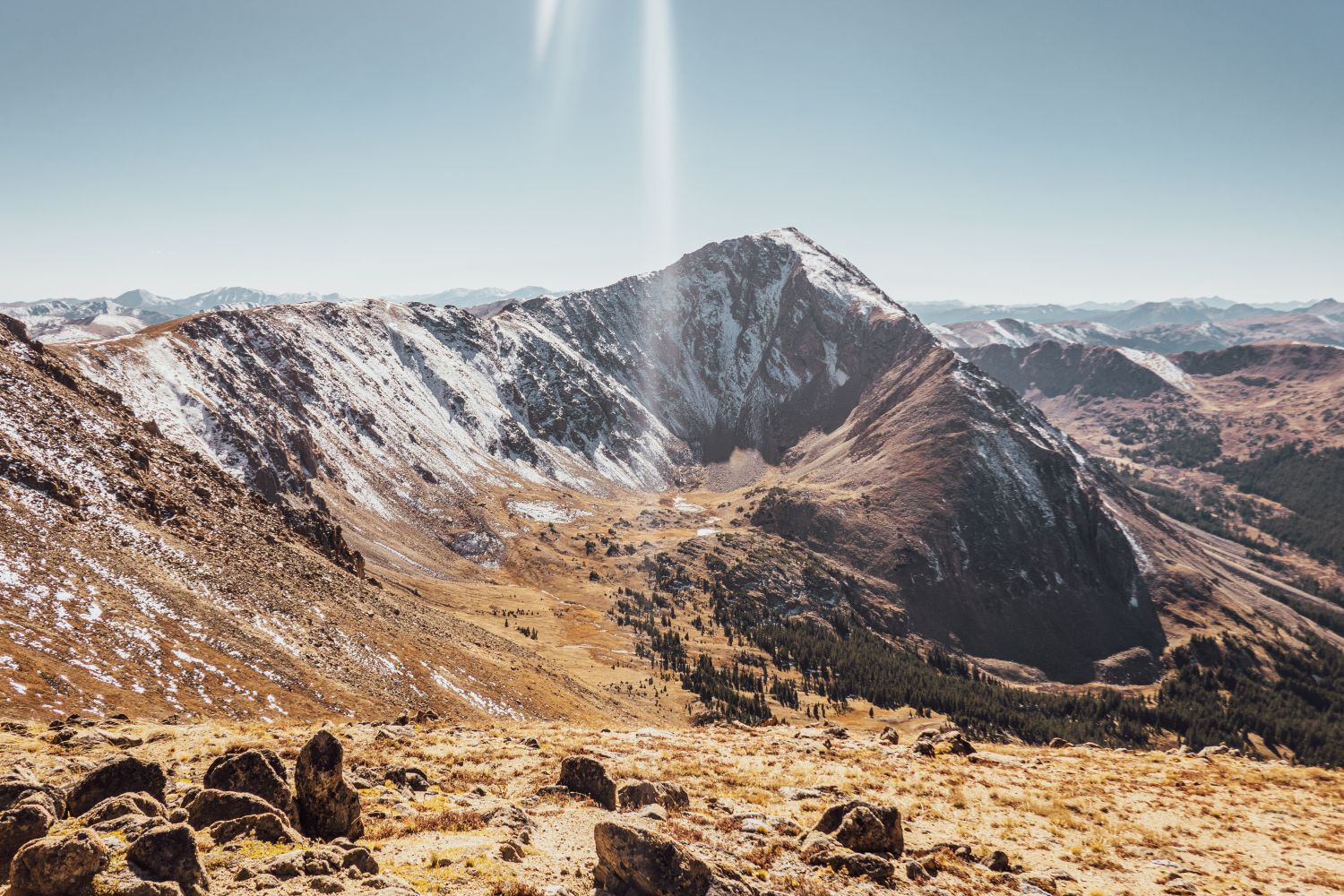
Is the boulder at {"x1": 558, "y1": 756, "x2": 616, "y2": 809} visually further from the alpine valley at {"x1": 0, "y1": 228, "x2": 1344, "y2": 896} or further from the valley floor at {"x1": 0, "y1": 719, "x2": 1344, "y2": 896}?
the valley floor at {"x1": 0, "y1": 719, "x2": 1344, "y2": 896}

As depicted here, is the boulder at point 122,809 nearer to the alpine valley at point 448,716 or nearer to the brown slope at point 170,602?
the alpine valley at point 448,716

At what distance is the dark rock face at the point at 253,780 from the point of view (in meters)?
17.5

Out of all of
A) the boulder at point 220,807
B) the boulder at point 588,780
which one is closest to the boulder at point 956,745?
the boulder at point 588,780

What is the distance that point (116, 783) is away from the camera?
16.1m

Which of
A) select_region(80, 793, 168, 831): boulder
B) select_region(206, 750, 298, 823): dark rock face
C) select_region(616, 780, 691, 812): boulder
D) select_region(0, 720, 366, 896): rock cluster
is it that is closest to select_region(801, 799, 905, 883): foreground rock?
select_region(616, 780, 691, 812): boulder

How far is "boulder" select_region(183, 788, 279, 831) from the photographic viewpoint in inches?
609

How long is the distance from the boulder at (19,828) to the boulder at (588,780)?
15859 mm

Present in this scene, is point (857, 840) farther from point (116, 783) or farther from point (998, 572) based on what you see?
point (998, 572)

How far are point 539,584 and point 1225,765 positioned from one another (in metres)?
133

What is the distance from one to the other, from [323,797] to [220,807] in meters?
2.60

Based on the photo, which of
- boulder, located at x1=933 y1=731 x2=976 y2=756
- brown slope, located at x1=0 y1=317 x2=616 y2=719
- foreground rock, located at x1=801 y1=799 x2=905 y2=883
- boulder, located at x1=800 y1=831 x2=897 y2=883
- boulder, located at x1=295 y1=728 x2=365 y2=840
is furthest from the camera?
boulder, located at x1=933 y1=731 x2=976 y2=756

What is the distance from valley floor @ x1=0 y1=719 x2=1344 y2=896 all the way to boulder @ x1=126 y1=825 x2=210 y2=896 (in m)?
0.93

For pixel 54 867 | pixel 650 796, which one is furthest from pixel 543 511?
pixel 54 867

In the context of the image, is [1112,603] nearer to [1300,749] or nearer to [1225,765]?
[1300,749]
